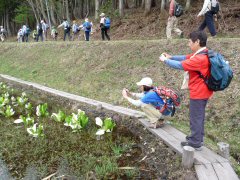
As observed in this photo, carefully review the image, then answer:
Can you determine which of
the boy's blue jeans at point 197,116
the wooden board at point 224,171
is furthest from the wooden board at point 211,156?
the boy's blue jeans at point 197,116

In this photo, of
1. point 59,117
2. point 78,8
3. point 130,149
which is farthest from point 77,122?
point 78,8

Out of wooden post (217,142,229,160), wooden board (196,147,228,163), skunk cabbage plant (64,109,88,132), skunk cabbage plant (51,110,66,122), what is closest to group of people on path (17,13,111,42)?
skunk cabbage plant (51,110,66,122)

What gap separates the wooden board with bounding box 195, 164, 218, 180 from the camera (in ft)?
10.5

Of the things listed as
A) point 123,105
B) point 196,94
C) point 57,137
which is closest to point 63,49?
point 123,105

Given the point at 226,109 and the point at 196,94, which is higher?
the point at 196,94

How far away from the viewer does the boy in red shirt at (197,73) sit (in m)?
3.31

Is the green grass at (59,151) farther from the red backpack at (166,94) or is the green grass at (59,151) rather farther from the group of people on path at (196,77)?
the group of people on path at (196,77)

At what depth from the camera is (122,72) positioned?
8.28 m

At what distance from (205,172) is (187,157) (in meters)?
0.28

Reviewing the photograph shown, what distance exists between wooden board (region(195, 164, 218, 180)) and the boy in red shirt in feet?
1.34

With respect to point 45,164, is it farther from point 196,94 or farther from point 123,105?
point 123,105

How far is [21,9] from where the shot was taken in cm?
3183

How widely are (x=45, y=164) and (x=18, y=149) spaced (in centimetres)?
76

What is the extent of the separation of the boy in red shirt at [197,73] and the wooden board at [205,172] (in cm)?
41
